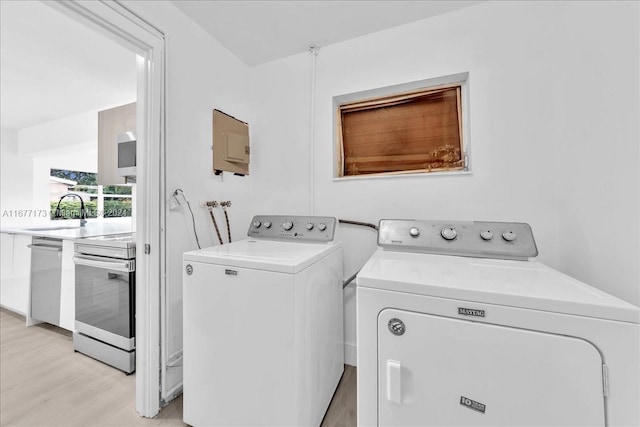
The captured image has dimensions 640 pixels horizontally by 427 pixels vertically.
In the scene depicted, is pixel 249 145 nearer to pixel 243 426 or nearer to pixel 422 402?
pixel 243 426

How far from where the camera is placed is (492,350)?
75 centimetres

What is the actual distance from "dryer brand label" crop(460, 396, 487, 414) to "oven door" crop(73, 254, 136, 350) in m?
1.99

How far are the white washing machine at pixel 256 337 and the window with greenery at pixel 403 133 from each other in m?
0.93

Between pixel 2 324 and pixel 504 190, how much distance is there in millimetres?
4537

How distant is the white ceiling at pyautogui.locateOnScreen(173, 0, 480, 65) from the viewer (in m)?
1.57

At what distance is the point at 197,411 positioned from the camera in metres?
1.29

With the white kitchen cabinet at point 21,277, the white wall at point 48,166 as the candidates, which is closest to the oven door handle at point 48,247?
the white kitchen cabinet at point 21,277

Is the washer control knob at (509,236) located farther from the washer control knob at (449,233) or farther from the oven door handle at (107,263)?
the oven door handle at (107,263)

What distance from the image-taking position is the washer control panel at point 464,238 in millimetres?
1220

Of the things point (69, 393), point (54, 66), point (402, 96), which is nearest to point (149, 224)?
point (69, 393)

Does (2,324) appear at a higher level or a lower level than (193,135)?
lower

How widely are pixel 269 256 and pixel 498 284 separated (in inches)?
36.7

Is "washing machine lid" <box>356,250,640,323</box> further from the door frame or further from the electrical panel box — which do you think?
the electrical panel box

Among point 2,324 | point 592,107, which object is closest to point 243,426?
point 592,107
